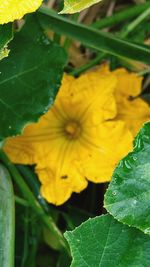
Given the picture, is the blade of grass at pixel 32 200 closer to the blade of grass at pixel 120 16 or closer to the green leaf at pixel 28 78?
the green leaf at pixel 28 78

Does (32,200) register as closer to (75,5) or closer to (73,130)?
(73,130)

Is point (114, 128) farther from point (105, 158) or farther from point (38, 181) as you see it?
point (38, 181)

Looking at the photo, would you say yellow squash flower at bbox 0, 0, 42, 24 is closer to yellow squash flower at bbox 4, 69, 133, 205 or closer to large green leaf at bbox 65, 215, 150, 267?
large green leaf at bbox 65, 215, 150, 267

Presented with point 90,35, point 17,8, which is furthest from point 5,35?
point 90,35

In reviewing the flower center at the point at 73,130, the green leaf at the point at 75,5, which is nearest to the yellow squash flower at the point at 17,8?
the green leaf at the point at 75,5

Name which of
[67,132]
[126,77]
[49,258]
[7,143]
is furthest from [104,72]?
[49,258]

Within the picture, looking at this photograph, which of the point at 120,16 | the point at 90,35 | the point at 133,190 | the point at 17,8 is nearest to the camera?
the point at 17,8
